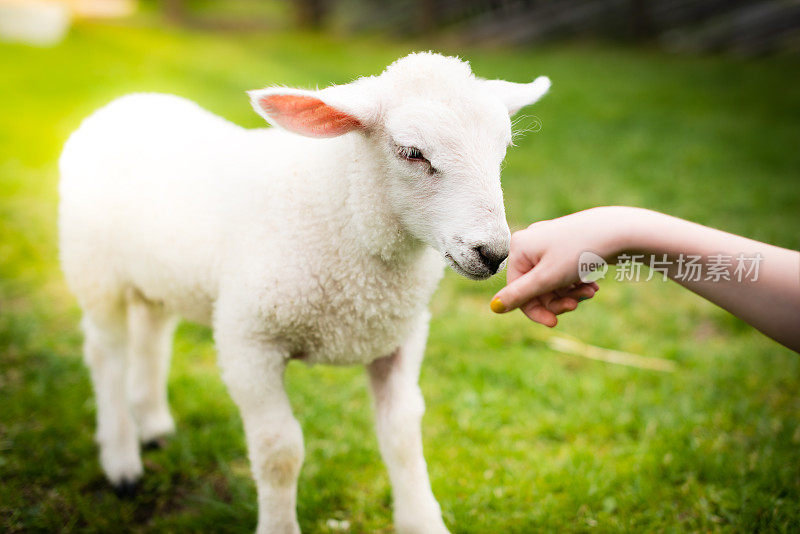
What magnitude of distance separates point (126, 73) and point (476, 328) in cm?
780

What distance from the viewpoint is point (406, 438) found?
258 centimetres

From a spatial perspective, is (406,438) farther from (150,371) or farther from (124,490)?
(150,371)

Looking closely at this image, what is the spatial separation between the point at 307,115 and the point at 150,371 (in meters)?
1.82

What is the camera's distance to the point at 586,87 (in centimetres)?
960

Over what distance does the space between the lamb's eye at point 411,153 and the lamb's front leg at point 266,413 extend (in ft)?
2.65

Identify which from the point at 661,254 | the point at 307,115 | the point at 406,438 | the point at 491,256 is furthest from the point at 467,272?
the point at 406,438

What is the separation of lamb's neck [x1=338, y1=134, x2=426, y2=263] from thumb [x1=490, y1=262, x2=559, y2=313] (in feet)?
1.38

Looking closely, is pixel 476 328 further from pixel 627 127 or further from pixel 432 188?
pixel 627 127

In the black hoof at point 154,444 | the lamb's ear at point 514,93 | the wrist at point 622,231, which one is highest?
the lamb's ear at point 514,93

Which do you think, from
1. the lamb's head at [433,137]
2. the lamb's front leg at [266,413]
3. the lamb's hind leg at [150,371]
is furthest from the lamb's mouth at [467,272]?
the lamb's hind leg at [150,371]

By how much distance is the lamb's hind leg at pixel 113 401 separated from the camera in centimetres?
300

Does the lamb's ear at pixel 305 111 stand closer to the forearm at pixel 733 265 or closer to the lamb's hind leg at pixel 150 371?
the forearm at pixel 733 265

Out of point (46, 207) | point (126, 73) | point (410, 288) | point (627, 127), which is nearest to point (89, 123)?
point (410, 288)

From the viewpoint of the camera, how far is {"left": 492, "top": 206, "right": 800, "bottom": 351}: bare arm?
183cm
